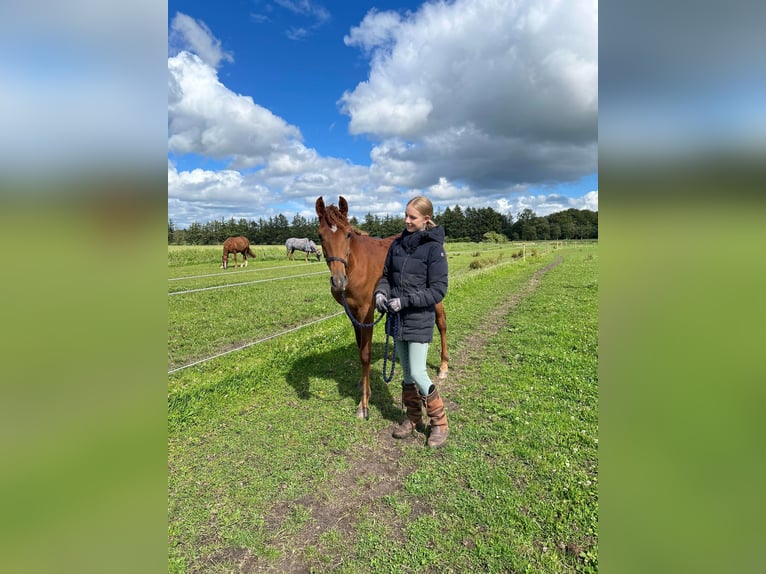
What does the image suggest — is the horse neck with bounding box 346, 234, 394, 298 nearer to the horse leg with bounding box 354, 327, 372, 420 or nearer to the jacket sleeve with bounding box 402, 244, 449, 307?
the horse leg with bounding box 354, 327, 372, 420

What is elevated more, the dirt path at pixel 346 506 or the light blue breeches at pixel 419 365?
the light blue breeches at pixel 419 365

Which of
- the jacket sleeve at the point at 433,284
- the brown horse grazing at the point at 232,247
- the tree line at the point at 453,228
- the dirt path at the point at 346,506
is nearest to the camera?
the dirt path at the point at 346,506

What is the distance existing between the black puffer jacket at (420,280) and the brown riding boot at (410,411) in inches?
27.7

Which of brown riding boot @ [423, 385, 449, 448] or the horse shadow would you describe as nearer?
brown riding boot @ [423, 385, 449, 448]

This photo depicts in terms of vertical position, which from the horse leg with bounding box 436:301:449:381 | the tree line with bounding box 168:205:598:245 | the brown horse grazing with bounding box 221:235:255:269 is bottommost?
the horse leg with bounding box 436:301:449:381

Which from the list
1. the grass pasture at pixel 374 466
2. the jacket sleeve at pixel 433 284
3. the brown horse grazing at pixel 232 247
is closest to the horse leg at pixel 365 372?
the grass pasture at pixel 374 466

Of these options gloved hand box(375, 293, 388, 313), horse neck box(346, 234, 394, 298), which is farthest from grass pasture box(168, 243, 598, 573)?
horse neck box(346, 234, 394, 298)

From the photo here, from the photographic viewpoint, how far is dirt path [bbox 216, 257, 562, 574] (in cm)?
257

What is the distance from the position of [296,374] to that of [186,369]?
1.88 m

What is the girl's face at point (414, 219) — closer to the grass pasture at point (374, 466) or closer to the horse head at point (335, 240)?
the horse head at point (335, 240)

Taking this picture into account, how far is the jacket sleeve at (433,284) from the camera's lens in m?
3.47
